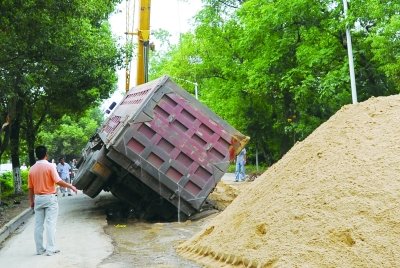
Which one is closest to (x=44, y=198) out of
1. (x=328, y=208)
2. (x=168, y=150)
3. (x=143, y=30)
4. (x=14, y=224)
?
(x=168, y=150)

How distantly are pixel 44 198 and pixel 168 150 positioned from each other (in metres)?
3.60

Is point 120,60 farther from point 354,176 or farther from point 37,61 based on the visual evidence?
point 354,176

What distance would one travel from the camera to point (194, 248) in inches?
303

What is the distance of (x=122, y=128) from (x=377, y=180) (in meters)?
6.02

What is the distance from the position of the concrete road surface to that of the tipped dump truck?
4.37ft

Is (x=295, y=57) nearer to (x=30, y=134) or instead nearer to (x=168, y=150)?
(x=168, y=150)

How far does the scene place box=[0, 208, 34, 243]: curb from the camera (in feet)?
35.3

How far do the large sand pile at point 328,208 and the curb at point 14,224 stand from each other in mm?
4590

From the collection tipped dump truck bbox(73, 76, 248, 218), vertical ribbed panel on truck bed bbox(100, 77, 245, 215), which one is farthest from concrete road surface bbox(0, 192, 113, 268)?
vertical ribbed panel on truck bed bbox(100, 77, 245, 215)

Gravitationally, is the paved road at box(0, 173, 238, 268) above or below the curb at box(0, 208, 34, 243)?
above

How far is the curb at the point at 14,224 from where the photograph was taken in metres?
10.8

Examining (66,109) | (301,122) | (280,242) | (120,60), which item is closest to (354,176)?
(280,242)

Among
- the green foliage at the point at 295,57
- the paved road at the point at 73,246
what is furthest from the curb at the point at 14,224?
the green foliage at the point at 295,57

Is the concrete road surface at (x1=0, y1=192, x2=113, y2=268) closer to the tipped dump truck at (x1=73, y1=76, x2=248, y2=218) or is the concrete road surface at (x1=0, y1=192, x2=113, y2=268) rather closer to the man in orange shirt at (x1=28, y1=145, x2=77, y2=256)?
the man in orange shirt at (x1=28, y1=145, x2=77, y2=256)
